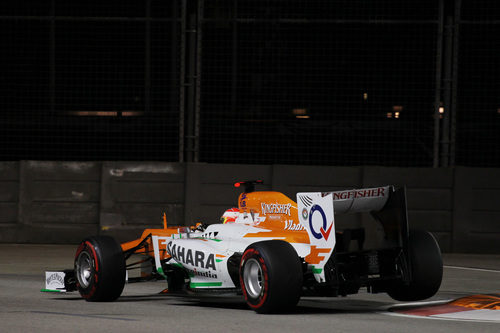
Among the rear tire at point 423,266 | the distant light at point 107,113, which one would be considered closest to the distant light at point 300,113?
the distant light at point 107,113

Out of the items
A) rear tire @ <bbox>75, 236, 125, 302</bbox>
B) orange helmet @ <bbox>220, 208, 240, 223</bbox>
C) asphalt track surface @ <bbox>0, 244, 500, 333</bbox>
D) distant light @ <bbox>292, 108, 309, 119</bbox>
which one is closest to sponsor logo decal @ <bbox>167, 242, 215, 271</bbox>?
asphalt track surface @ <bbox>0, 244, 500, 333</bbox>

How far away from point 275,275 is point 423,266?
5.63ft

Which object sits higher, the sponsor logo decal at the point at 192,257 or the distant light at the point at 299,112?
the distant light at the point at 299,112

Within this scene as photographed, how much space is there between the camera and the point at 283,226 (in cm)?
912

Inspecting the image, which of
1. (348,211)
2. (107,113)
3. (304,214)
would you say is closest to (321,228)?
(304,214)

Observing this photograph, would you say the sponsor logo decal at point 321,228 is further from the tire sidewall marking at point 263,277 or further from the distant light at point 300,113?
the distant light at point 300,113

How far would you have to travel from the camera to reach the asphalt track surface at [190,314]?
746cm

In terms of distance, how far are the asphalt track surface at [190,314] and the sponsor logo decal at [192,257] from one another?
1.42ft

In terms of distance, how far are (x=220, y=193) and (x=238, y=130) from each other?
209 cm

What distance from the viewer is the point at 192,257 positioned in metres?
9.30

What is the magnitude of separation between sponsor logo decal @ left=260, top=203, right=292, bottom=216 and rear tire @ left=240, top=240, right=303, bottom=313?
91 centimetres

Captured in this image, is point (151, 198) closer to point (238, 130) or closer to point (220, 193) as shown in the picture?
point (220, 193)

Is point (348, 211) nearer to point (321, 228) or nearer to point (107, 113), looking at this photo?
point (321, 228)

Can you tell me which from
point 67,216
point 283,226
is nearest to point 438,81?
point 67,216
